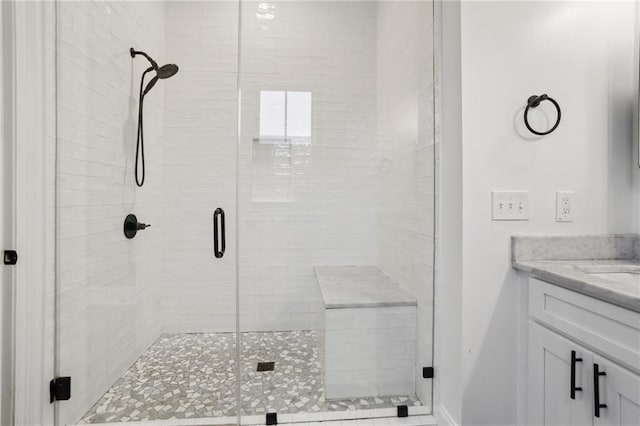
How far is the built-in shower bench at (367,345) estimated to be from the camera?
1645 mm

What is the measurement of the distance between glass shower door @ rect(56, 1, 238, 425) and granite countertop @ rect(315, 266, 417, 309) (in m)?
0.59

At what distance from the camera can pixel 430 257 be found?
1.58 meters

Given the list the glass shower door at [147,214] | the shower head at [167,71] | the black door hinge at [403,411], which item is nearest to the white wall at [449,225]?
the black door hinge at [403,411]

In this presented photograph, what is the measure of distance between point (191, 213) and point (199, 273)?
372 mm

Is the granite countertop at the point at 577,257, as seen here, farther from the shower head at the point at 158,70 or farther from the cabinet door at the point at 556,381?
the shower head at the point at 158,70

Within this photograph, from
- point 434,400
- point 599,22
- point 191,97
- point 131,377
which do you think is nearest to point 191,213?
point 191,97

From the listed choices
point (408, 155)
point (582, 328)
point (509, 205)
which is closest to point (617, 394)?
point (582, 328)

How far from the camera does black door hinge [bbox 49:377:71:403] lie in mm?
1450

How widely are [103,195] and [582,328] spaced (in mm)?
2135

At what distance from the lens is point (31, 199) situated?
140 cm

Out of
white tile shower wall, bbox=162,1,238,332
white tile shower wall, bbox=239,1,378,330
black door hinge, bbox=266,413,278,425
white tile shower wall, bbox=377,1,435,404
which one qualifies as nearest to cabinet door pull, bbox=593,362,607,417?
white tile shower wall, bbox=377,1,435,404

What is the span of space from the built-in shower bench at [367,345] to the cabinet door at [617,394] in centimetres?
81

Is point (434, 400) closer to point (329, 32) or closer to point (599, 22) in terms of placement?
point (599, 22)

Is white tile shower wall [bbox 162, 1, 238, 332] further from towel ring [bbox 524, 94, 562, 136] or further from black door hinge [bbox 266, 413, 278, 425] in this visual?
towel ring [bbox 524, 94, 562, 136]
